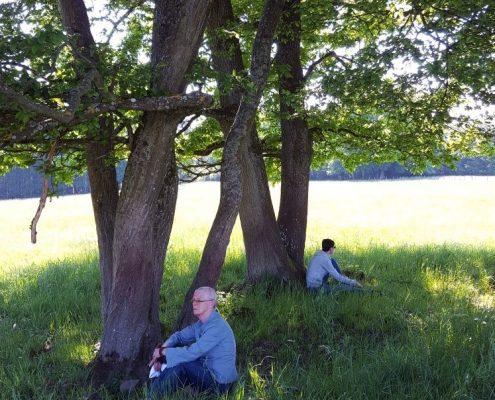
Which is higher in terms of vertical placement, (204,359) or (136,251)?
(136,251)

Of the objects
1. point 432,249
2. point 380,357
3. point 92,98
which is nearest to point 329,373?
point 380,357

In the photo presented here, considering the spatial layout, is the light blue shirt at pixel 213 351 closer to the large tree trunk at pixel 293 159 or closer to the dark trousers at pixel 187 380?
the dark trousers at pixel 187 380

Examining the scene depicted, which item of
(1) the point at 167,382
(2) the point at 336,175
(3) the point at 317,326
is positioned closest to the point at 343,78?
(3) the point at 317,326

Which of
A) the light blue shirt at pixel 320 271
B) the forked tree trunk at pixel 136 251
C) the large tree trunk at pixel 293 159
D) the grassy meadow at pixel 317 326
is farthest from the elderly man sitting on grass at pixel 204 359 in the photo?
the large tree trunk at pixel 293 159

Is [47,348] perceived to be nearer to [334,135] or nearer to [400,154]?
[334,135]

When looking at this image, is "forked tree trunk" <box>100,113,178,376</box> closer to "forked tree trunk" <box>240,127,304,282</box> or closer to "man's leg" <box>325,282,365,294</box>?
"forked tree trunk" <box>240,127,304,282</box>

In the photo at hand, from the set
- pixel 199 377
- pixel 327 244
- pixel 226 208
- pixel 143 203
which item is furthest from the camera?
pixel 327 244

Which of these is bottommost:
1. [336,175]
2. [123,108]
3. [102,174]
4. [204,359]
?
[336,175]

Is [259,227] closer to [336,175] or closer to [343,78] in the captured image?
[343,78]

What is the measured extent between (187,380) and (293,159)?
5847 millimetres

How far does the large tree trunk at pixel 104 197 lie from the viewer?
7.29 meters

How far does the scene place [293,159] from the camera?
10.4 metres

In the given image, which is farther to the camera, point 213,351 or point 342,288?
point 342,288

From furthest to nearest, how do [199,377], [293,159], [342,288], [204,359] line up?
[293,159], [342,288], [204,359], [199,377]
